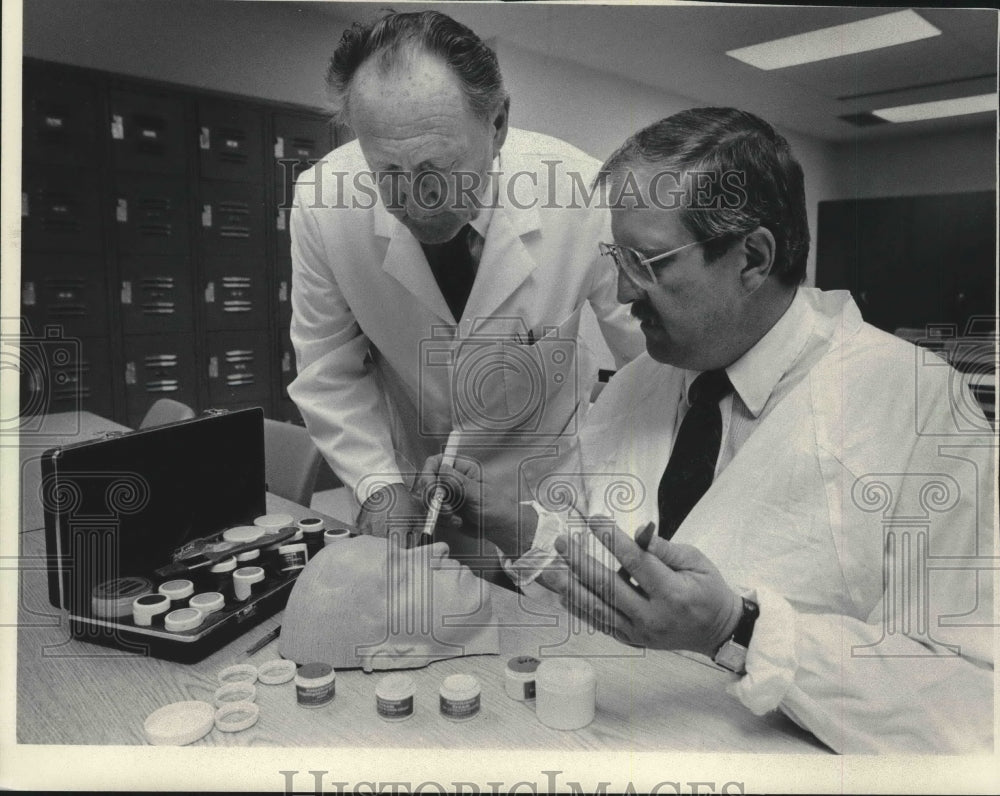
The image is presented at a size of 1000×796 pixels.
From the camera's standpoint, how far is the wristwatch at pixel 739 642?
81cm

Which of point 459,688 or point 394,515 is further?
point 394,515

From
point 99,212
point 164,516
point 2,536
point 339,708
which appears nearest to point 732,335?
point 339,708

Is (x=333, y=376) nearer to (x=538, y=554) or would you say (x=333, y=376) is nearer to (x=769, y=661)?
(x=538, y=554)

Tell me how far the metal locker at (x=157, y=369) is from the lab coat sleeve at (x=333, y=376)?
35.4 inches

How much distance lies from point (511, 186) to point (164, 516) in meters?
0.82

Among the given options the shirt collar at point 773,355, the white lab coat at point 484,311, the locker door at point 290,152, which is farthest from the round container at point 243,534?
the shirt collar at point 773,355

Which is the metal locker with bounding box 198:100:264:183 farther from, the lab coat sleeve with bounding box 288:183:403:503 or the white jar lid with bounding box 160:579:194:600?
the white jar lid with bounding box 160:579:194:600

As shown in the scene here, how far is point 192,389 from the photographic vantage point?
93.6 inches

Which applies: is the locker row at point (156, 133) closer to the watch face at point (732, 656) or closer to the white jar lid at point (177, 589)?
the white jar lid at point (177, 589)

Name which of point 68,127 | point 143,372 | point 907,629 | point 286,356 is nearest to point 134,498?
point 286,356

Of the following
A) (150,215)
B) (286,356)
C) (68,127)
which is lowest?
(286,356)

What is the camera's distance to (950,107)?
104 centimetres

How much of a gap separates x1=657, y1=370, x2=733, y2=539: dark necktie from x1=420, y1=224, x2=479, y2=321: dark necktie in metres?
0.45

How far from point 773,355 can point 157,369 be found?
2.34 metres
